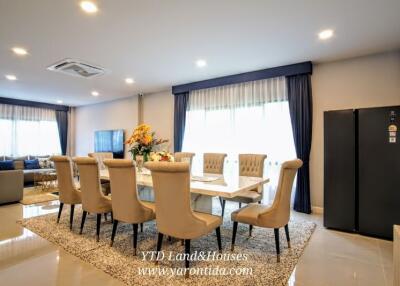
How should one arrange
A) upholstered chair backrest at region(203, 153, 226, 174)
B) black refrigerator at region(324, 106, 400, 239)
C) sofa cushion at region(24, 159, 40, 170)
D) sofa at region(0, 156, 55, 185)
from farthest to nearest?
sofa cushion at region(24, 159, 40, 170)
sofa at region(0, 156, 55, 185)
upholstered chair backrest at region(203, 153, 226, 174)
black refrigerator at region(324, 106, 400, 239)

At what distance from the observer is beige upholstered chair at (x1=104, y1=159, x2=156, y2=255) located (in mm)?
2301

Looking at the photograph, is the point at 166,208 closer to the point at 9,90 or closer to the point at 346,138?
the point at 346,138

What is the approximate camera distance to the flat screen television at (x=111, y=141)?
696cm

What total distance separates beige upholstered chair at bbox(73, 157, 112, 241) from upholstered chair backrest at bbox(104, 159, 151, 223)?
0.38m

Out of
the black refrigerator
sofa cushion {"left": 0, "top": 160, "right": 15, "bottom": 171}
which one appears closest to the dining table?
the black refrigerator

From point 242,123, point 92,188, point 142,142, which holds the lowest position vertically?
point 92,188

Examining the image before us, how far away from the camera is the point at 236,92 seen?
4.80 metres

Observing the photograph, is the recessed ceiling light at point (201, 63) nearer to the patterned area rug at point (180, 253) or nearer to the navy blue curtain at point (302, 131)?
the navy blue curtain at point (302, 131)

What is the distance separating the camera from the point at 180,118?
5574mm

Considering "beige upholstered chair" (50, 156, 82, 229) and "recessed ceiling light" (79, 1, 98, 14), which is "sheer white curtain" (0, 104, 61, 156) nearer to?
"beige upholstered chair" (50, 156, 82, 229)

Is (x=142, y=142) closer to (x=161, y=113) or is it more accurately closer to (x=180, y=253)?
(x=180, y=253)

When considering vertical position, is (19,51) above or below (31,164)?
above

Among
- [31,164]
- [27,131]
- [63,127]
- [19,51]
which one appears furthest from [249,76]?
[27,131]

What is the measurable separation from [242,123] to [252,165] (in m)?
1.36
